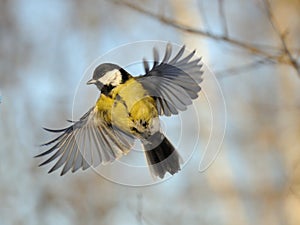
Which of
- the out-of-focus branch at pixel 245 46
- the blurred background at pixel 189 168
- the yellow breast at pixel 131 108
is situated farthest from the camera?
the blurred background at pixel 189 168

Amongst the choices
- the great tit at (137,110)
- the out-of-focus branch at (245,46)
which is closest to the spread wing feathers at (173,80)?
→ the great tit at (137,110)

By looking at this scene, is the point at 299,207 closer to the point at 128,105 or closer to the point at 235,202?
the point at 235,202

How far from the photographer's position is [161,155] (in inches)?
22.4

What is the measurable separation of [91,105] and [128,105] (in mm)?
94

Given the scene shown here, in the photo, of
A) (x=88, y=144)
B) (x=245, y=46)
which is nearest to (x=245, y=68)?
(x=245, y=46)

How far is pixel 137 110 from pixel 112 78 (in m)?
0.04

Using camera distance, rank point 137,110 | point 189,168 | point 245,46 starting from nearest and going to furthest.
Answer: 1. point 137,110
2. point 245,46
3. point 189,168

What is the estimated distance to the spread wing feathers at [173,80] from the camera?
540 mm

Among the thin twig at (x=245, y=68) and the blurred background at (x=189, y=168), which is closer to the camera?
the thin twig at (x=245, y=68)

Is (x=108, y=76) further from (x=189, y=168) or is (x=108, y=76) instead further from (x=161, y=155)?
(x=189, y=168)

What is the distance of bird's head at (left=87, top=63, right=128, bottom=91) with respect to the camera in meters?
0.53

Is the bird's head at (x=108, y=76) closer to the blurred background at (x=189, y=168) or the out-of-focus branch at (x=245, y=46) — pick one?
the out-of-focus branch at (x=245, y=46)

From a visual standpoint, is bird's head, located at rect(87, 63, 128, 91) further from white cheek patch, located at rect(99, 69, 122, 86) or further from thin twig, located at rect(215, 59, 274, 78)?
thin twig, located at rect(215, 59, 274, 78)

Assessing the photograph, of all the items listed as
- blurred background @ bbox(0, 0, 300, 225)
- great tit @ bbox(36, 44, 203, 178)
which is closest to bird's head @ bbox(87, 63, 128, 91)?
great tit @ bbox(36, 44, 203, 178)
